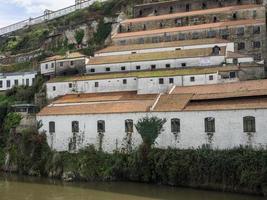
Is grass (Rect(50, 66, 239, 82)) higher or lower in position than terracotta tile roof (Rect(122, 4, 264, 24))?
lower

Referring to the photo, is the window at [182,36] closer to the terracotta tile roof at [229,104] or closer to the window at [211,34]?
the window at [211,34]

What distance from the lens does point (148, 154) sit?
125ft

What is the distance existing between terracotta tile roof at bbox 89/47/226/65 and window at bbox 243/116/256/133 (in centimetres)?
1775

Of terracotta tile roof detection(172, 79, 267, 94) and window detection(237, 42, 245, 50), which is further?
window detection(237, 42, 245, 50)

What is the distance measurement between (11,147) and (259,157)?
25.2 m

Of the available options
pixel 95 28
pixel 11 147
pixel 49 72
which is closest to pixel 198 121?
pixel 11 147

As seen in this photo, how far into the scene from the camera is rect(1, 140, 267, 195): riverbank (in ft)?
109

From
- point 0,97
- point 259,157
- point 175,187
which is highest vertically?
point 0,97

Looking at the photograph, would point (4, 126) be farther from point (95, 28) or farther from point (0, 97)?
point (95, 28)

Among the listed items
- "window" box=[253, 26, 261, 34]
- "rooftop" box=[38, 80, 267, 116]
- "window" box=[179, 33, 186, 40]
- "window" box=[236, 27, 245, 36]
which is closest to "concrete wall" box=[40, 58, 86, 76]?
"rooftop" box=[38, 80, 267, 116]

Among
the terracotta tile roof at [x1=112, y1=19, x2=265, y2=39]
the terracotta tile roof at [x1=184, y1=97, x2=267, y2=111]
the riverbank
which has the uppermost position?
the terracotta tile roof at [x1=112, y1=19, x2=265, y2=39]

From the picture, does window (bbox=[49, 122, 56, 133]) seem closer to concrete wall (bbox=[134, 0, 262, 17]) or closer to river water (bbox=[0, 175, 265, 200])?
river water (bbox=[0, 175, 265, 200])

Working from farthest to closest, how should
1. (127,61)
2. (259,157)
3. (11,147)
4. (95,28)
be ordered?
(95,28) → (127,61) → (11,147) → (259,157)

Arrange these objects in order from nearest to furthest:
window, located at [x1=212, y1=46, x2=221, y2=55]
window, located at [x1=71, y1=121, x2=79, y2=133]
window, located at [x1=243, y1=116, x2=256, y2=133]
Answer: window, located at [x1=243, y1=116, x2=256, y2=133] < window, located at [x1=71, y1=121, x2=79, y2=133] < window, located at [x1=212, y1=46, x2=221, y2=55]
